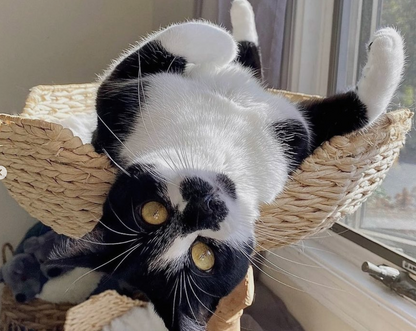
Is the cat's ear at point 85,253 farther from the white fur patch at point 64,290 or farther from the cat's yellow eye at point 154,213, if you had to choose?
the white fur patch at point 64,290

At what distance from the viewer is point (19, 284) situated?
1.35 meters

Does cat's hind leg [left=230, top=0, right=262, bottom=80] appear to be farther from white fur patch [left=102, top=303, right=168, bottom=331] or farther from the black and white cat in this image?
white fur patch [left=102, top=303, right=168, bottom=331]

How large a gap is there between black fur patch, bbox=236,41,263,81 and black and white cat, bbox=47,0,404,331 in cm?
18

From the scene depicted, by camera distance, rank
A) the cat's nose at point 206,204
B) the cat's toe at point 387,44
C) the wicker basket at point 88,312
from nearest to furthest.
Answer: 1. the cat's nose at point 206,204
2. the cat's toe at point 387,44
3. the wicker basket at point 88,312

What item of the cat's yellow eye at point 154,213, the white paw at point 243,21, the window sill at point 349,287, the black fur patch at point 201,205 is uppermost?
the white paw at point 243,21

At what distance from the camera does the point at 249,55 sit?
111cm

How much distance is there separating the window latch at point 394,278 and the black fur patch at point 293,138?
40cm

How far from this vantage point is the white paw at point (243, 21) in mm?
1094

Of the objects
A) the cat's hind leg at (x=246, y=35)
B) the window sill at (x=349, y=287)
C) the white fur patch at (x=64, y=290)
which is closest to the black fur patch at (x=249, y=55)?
the cat's hind leg at (x=246, y=35)

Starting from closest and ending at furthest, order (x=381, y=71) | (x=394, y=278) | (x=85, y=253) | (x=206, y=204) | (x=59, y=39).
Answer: (x=206, y=204)
(x=85, y=253)
(x=381, y=71)
(x=394, y=278)
(x=59, y=39)

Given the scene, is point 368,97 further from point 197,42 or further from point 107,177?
point 107,177

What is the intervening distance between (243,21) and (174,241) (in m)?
0.65

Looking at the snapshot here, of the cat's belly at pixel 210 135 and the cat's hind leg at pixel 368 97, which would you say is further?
the cat's hind leg at pixel 368 97

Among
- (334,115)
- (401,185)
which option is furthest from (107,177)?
(401,185)
